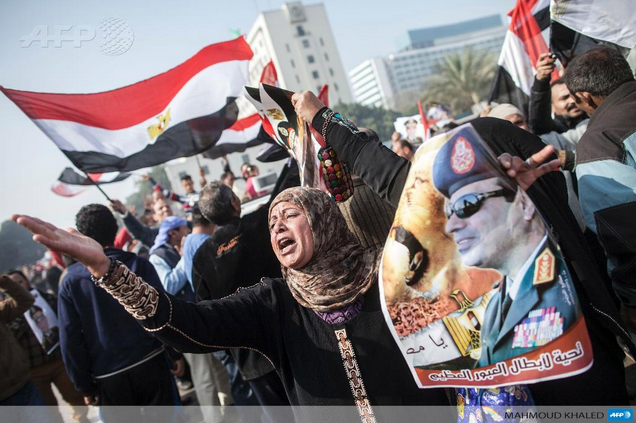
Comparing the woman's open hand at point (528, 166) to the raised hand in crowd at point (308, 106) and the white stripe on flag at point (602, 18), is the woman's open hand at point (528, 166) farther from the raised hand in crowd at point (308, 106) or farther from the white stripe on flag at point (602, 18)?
the white stripe on flag at point (602, 18)

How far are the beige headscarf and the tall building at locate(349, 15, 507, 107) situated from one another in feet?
509

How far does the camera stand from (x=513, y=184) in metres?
1.34

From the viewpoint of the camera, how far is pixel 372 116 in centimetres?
6294

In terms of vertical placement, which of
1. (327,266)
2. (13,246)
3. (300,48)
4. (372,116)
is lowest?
(372,116)

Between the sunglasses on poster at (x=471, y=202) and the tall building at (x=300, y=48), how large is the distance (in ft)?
243

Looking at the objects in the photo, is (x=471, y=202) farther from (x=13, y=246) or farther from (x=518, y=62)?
(x=13, y=246)

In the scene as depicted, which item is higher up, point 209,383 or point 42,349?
point 42,349

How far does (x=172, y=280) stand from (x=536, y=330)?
3502 mm

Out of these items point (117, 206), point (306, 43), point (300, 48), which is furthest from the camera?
point (306, 43)

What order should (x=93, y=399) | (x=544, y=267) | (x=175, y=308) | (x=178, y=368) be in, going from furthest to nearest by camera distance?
Result: (x=178, y=368) → (x=93, y=399) → (x=175, y=308) → (x=544, y=267)

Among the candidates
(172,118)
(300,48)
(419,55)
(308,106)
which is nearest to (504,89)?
(172,118)

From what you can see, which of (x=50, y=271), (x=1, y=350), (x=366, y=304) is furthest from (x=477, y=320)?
(x=50, y=271)

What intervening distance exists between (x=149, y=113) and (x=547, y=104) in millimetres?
3456

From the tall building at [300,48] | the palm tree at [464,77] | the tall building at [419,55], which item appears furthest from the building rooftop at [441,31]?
the palm tree at [464,77]
